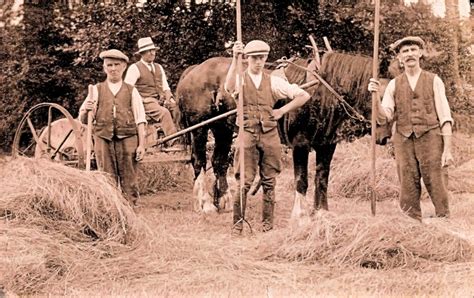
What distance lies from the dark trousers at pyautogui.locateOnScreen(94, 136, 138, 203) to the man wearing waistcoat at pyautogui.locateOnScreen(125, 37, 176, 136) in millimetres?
1437

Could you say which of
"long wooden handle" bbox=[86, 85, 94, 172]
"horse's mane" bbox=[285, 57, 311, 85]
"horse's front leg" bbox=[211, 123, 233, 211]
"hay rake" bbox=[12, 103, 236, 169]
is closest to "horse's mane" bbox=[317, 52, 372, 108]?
"horse's mane" bbox=[285, 57, 311, 85]

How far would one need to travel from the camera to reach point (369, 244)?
18.9 feet

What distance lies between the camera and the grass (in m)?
5.18

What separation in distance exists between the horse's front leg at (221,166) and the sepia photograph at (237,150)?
0.03m

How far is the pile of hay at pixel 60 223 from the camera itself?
5.39m

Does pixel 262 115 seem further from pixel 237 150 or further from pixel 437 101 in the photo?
pixel 437 101

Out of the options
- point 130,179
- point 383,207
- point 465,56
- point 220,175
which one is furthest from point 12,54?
point 465,56

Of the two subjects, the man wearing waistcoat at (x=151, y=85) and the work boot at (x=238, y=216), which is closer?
the work boot at (x=238, y=216)

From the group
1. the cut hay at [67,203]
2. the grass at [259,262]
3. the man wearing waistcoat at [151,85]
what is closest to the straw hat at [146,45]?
the man wearing waistcoat at [151,85]

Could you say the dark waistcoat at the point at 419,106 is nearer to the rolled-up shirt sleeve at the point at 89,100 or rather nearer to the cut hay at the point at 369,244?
the cut hay at the point at 369,244

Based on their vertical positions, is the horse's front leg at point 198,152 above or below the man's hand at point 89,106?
below

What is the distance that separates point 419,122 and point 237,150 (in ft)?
6.50

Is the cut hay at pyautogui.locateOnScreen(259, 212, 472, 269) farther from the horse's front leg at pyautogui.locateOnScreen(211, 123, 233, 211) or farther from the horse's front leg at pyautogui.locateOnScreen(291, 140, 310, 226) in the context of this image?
the horse's front leg at pyautogui.locateOnScreen(211, 123, 233, 211)

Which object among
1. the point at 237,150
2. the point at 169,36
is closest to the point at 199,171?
the point at 237,150
